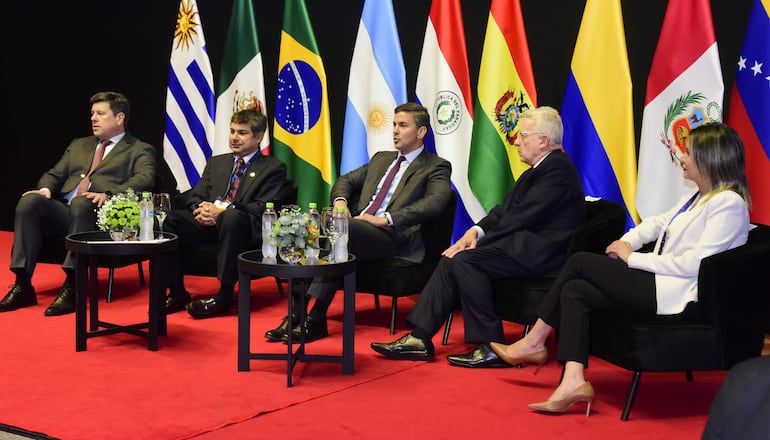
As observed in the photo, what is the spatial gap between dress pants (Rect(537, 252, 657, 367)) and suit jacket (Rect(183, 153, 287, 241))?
7.12ft

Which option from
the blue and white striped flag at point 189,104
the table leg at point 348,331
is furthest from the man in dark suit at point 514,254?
the blue and white striped flag at point 189,104

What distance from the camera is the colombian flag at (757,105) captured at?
4.20 m

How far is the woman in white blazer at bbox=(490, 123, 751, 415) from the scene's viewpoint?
3184 millimetres

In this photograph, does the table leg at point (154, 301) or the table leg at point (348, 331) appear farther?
the table leg at point (154, 301)

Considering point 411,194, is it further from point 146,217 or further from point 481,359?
point 146,217

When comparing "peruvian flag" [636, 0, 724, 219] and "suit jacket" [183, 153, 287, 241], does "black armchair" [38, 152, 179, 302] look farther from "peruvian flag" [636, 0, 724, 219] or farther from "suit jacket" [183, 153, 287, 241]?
"peruvian flag" [636, 0, 724, 219]

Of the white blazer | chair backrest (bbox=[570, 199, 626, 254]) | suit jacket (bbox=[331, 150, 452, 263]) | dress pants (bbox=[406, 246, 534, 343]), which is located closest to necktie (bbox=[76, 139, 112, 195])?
suit jacket (bbox=[331, 150, 452, 263])

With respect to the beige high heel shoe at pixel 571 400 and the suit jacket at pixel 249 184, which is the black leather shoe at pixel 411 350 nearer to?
the beige high heel shoe at pixel 571 400

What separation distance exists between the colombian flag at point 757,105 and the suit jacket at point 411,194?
1.49 m

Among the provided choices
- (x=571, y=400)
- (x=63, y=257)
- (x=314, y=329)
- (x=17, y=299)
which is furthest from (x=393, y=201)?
(x=17, y=299)

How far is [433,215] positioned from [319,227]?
36.3 inches

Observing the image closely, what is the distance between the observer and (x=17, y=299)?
5.05 meters

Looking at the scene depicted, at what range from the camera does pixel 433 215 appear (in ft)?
15.0

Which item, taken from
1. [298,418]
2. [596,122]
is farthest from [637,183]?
[298,418]
